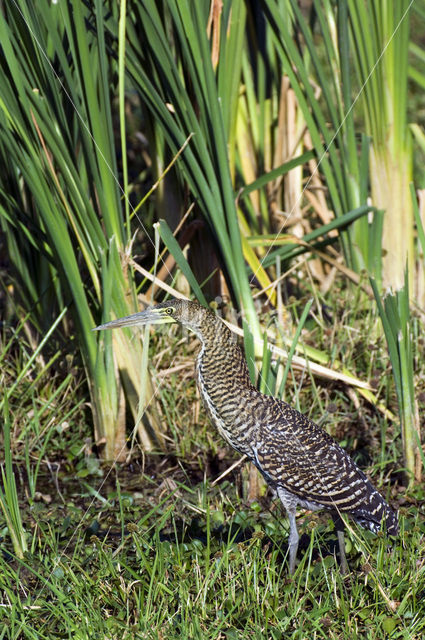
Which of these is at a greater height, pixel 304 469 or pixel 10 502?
pixel 10 502

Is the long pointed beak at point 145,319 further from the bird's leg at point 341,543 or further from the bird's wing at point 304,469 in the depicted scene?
the bird's leg at point 341,543

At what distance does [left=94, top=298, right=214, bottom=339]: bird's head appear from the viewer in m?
3.34

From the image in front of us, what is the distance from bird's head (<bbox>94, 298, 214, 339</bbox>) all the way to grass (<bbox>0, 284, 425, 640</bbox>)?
1.76 ft

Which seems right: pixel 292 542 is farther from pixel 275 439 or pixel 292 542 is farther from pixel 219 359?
pixel 219 359

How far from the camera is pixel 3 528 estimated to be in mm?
3656

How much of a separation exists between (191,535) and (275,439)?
57 cm

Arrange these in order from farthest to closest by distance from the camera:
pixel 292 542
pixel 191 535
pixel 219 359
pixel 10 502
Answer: pixel 191 535, pixel 219 359, pixel 292 542, pixel 10 502

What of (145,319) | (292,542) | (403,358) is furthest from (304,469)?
(145,319)

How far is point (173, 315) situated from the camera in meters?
3.35

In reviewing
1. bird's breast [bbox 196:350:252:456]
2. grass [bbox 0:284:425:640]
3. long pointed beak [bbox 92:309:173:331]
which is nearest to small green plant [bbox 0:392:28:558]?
grass [bbox 0:284:425:640]

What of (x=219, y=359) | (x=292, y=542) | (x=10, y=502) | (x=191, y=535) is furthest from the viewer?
(x=191, y=535)

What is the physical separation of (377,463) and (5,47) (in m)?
2.25

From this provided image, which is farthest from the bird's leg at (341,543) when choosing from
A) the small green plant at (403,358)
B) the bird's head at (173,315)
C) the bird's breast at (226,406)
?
the bird's head at (173,315)

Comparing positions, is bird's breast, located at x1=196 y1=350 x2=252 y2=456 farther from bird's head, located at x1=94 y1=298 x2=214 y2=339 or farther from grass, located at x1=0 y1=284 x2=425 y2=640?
grass, located at x1=0 y1=284 x2=425 y2=640
